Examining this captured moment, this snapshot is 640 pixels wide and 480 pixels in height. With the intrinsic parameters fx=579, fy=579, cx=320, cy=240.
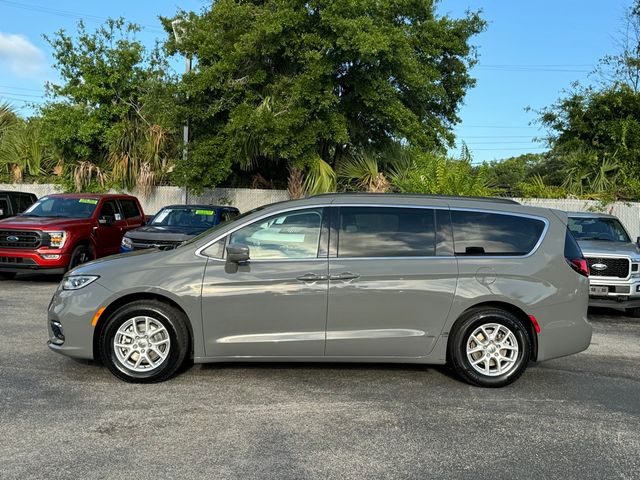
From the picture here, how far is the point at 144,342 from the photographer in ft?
17.4

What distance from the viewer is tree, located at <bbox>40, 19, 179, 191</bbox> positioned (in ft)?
70.6

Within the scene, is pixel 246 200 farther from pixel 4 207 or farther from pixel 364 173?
pixel 4 207

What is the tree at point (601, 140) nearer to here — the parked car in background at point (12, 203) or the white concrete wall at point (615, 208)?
the white concrete wall at point (615, 208)

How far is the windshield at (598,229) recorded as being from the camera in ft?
34.7

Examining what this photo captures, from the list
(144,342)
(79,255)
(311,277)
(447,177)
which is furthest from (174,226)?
(447,177)

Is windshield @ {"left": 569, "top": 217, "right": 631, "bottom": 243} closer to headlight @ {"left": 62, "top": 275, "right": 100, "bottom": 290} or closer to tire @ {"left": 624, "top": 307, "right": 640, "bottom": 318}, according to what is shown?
tire @ {"left": 624, "top": 307, "right": 640, "bottom": 318}

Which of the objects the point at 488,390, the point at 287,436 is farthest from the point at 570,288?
the point at 287,436

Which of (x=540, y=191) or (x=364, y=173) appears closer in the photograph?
(x=540, y=191)

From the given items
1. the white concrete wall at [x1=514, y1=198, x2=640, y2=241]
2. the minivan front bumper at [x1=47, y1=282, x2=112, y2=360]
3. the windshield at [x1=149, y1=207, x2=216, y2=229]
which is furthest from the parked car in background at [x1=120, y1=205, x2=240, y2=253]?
the white concrete wall at [x1=514, y1=198, x2=640, y2=241]

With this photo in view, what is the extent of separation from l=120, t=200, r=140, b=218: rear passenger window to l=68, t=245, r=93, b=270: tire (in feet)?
6.55

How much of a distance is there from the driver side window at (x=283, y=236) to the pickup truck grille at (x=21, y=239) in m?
7.18

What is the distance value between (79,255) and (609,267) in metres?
9.70

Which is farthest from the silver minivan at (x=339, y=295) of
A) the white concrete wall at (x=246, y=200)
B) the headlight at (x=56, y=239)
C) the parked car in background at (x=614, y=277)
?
the white concrete wall at (x=246, y=200)

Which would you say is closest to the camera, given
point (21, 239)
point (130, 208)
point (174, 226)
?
point (21, 239)
